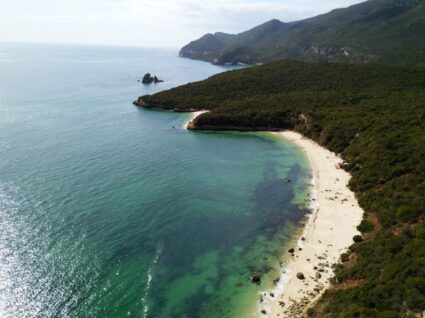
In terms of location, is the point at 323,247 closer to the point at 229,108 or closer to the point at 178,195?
the point at 178,195

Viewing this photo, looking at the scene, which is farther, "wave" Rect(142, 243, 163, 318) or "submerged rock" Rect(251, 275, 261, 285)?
"submerged rock" Rect(251, 275, 261, 285)

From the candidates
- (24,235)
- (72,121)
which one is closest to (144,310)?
(24,235)

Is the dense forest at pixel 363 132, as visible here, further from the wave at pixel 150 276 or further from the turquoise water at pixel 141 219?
the wave at pixel 150 276

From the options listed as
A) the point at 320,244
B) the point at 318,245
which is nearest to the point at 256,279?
the point at 318,245

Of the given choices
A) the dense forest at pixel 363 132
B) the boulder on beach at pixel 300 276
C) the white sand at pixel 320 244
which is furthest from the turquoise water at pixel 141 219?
the dense forest at pixel 363 132

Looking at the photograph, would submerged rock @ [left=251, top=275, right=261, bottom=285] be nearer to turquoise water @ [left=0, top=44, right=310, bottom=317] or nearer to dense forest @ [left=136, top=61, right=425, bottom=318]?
turquoise water @ [left=0, top=44, right=310, bottom=317]

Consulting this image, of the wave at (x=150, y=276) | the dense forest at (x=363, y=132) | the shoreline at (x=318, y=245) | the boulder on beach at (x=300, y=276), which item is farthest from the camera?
the boulder on beach at (x=300, y=276)

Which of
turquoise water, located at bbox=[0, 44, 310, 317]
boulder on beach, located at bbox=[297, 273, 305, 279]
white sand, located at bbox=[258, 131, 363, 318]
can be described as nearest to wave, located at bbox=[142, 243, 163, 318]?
turquoise water, located at bbox=[0, 44, 310, 317]
